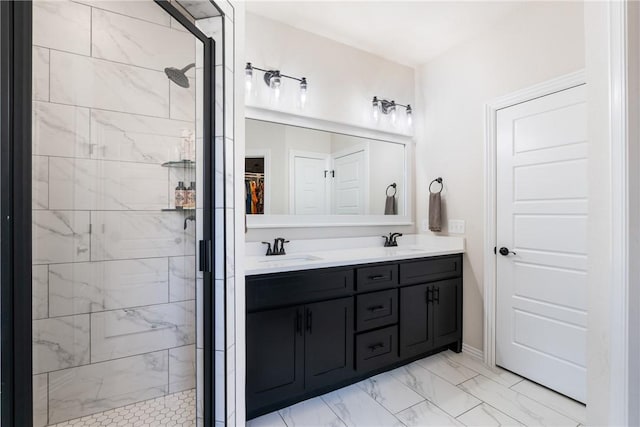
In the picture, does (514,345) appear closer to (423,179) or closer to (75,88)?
(423,179)

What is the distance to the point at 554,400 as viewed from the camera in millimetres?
1858

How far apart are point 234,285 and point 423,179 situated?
2.13m

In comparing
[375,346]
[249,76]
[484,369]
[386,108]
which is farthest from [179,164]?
[484,369]

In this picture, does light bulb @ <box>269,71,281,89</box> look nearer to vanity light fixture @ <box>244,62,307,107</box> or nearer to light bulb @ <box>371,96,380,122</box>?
vanity light fixture @ <box>244,62,307,107</box>

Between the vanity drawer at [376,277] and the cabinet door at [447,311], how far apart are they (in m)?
0.44

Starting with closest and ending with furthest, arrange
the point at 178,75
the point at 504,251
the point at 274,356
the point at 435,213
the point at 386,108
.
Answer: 1. the point at 178,75
2. the point at 274,356
3. the point at 504,251
4. the point at 435,213
5. the point at 386,108

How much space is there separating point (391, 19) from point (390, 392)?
2.64 metres

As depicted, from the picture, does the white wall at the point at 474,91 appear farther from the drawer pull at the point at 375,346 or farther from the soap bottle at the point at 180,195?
the soap bottle at the point at 180,195

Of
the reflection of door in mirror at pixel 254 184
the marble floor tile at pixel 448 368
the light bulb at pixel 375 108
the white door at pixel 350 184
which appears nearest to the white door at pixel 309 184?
the white door at pixel 350 184

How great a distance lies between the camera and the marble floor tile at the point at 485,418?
1.63m

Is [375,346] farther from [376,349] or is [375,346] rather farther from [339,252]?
[339,252]

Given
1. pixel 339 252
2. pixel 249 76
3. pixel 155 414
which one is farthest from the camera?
pixel 339 252

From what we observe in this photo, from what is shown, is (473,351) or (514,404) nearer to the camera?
(514,404)

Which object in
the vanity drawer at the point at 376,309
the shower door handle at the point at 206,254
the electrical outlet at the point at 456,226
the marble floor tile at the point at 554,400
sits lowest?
the marble floor tile at the point at 554,400
